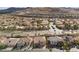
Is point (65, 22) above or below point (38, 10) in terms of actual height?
below

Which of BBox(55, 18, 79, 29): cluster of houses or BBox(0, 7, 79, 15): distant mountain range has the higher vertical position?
BBox(0, 7, 79, 15): distant mountain range

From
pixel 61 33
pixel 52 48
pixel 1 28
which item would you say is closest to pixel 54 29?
pixel 61 33

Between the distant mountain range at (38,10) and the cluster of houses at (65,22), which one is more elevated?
the distant mountain range at (38,10)
